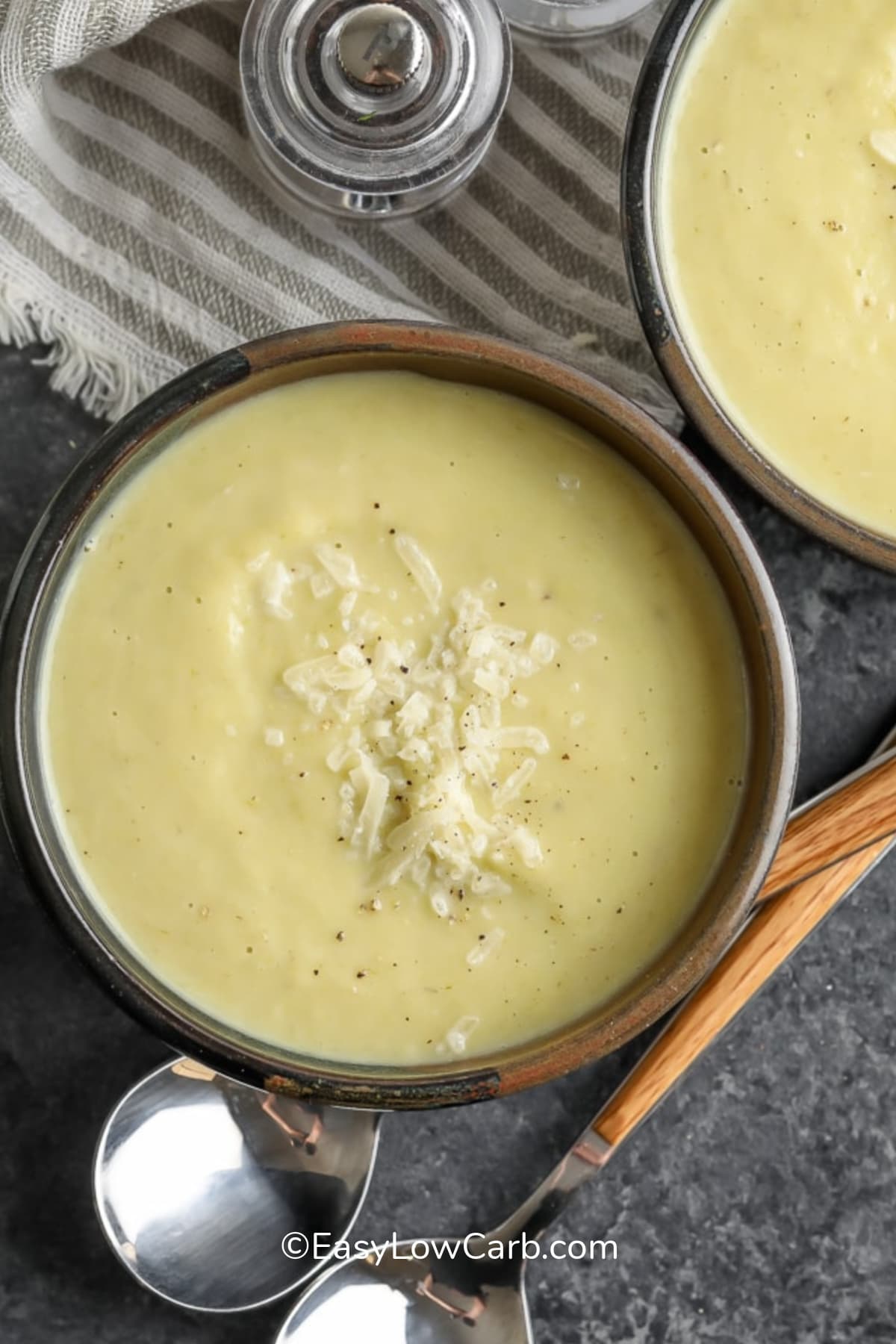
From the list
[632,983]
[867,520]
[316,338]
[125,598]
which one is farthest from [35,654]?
[867,520]

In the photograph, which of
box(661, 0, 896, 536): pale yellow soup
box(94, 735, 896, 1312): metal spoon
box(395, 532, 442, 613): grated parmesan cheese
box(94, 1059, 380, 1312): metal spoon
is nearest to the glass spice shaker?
box(661, 0, 896, 536): pale yellow soup

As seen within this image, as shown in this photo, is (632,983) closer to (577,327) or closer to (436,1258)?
(436,1258)

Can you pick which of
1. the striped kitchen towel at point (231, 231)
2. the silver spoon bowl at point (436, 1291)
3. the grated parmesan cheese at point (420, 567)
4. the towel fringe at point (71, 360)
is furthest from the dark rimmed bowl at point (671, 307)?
the silver spoon bowl at point (436, 1291)

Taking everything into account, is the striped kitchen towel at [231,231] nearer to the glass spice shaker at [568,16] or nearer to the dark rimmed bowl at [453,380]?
the glass spice shaker at [568,16]

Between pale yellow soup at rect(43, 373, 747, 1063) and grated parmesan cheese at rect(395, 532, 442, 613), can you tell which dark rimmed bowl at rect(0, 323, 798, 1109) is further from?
grated parmesan cheese at rect(395, 532, 442, 613)

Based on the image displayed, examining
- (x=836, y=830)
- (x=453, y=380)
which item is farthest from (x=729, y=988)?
(x=453, y=380)
